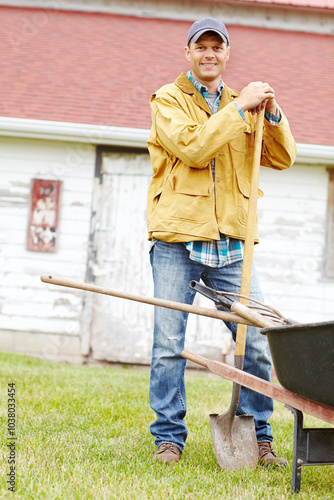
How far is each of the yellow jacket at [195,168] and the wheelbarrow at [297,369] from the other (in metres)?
0.38

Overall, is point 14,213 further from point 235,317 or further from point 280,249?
point 235,317

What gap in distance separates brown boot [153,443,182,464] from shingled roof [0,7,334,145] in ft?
15.5

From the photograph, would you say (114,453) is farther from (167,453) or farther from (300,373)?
(300,373)

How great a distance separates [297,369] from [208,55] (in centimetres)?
147

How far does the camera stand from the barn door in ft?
23.5

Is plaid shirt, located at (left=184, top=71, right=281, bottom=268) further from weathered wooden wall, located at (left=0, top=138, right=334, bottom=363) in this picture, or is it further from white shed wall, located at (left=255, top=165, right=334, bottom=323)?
white shed wall, located at (left=255, top=165, right=334, bottom=323)

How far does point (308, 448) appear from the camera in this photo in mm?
2521

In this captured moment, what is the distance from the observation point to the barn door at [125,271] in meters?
7.16

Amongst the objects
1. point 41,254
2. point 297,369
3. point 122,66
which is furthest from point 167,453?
point 122,66

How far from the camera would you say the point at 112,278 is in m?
7.19

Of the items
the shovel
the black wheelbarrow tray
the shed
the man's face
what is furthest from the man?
the shed

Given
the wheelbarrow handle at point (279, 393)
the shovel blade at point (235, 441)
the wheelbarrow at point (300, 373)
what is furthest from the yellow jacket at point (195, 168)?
the shovel blade at point (235, 441)

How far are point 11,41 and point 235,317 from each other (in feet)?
24.2

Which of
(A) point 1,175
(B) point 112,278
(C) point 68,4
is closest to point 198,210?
(B) point 112,278
